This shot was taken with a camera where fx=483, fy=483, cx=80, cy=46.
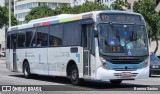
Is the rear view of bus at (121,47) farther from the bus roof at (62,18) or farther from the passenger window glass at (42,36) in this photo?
the passenger window glass at (42,36)

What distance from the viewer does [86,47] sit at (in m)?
19.5

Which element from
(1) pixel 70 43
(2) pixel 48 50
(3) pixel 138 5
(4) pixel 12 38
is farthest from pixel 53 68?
(3) pixel 138 5

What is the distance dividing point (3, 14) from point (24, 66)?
219 feet

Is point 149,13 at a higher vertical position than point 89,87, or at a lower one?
higher

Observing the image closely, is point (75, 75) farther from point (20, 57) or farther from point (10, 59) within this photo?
point (10, 59)

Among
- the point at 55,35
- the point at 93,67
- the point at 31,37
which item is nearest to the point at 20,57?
the point at 31,37

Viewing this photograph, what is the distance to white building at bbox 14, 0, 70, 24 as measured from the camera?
132875mm

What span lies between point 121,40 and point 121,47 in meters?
0.28

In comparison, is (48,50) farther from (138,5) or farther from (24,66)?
(138,5)

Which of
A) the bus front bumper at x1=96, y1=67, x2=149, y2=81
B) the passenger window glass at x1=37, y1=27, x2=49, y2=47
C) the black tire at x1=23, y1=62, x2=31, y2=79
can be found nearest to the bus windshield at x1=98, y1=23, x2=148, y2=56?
the bus front bumper at x1=96, y1=67, x2=149, y2=81

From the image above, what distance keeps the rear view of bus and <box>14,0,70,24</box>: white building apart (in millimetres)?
113285

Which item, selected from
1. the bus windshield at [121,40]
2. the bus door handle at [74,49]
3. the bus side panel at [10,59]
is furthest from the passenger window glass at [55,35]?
the bus side panel at [10,59]

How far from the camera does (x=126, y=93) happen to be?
1667cm

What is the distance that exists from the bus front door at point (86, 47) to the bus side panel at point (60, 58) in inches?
11.8
